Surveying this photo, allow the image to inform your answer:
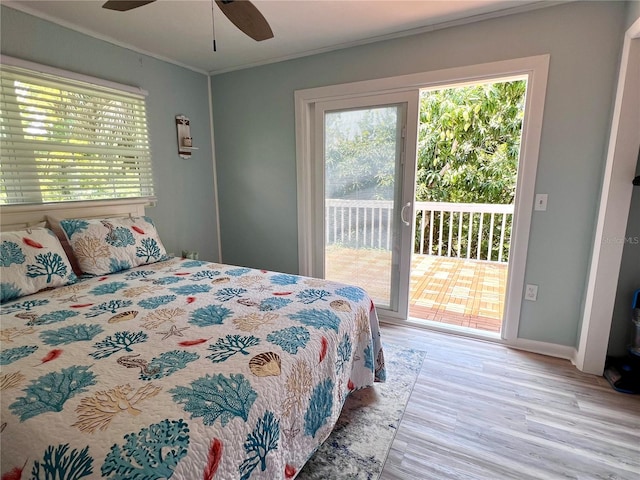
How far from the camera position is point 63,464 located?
0.75m

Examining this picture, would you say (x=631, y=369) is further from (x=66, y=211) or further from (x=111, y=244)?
(x=66, y=211)

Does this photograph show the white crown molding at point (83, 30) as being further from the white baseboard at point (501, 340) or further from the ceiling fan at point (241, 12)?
the white baseboard at point (501, 340)

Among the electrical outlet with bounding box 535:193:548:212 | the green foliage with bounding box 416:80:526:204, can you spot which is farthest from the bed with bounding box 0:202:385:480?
the green foliage with bounding box 416:80:526:204

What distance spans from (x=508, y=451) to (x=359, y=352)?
2.67ft

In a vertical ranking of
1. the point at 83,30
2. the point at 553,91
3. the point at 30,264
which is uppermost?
the point at 83,30

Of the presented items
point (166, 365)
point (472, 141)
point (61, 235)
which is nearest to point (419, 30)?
point (472, 141)

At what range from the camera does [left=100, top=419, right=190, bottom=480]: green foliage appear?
0.74 m

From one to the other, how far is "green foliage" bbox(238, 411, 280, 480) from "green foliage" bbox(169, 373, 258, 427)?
7cm

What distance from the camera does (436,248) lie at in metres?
4.66

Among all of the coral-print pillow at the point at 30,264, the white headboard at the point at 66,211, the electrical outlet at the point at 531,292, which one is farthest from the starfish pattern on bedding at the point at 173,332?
the electrical outlet at the point at 531,292

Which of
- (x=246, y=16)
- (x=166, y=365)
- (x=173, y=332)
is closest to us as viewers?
(x=166, y=365)

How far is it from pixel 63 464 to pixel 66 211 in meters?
2.11

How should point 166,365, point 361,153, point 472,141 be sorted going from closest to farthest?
1. point 166,365
2. point 361,153
3. point 472,141

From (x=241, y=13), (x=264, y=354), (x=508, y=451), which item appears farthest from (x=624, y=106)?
(x=264, y=354)
